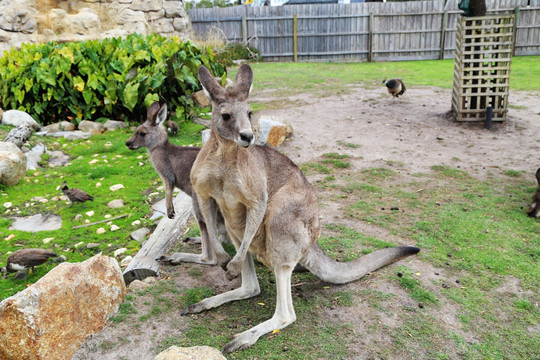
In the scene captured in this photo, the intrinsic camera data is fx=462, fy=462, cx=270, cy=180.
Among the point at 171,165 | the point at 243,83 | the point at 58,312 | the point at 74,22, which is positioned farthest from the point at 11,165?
the point at 74,22

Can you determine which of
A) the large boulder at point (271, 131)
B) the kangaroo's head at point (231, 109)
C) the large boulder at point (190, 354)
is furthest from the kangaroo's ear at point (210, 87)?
the large boulder at point (271, 131)

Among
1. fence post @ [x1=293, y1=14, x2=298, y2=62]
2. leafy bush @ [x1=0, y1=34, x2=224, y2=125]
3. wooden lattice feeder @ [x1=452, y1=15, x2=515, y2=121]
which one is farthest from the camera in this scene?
fence post @ [x1=293, y1=14, x2=298, y2=62]

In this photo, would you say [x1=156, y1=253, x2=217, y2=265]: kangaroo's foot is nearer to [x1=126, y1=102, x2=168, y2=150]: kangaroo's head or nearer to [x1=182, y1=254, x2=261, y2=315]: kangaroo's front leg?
[x1=182, y1=254, x2=261, y2=315]: kangaroo's front leg

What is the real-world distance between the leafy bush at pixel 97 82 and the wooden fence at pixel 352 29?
32.7 feet

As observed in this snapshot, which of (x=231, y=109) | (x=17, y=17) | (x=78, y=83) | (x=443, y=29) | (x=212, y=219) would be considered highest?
(x=17, y=17)

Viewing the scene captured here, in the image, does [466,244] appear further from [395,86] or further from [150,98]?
[395,86]

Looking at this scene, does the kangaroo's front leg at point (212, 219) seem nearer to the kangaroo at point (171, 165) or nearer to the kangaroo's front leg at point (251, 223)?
the kangaroo's front leg at point (251, 223)

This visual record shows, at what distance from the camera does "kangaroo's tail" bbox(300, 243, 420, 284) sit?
2.98m

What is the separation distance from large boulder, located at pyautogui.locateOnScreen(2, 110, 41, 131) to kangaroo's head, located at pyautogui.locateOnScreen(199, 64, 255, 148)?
233 inches

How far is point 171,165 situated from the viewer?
165 inches

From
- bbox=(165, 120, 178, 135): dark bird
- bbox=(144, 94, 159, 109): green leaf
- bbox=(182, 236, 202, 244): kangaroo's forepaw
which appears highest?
bbox=(144, 94, 159, 109): green leaf

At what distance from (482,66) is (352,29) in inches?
406

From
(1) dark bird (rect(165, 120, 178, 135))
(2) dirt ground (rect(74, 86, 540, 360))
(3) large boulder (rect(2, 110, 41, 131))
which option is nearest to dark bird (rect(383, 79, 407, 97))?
(2) dirt ground (rect(74, 86, 540, 360))

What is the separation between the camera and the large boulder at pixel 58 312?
240 centimetres
